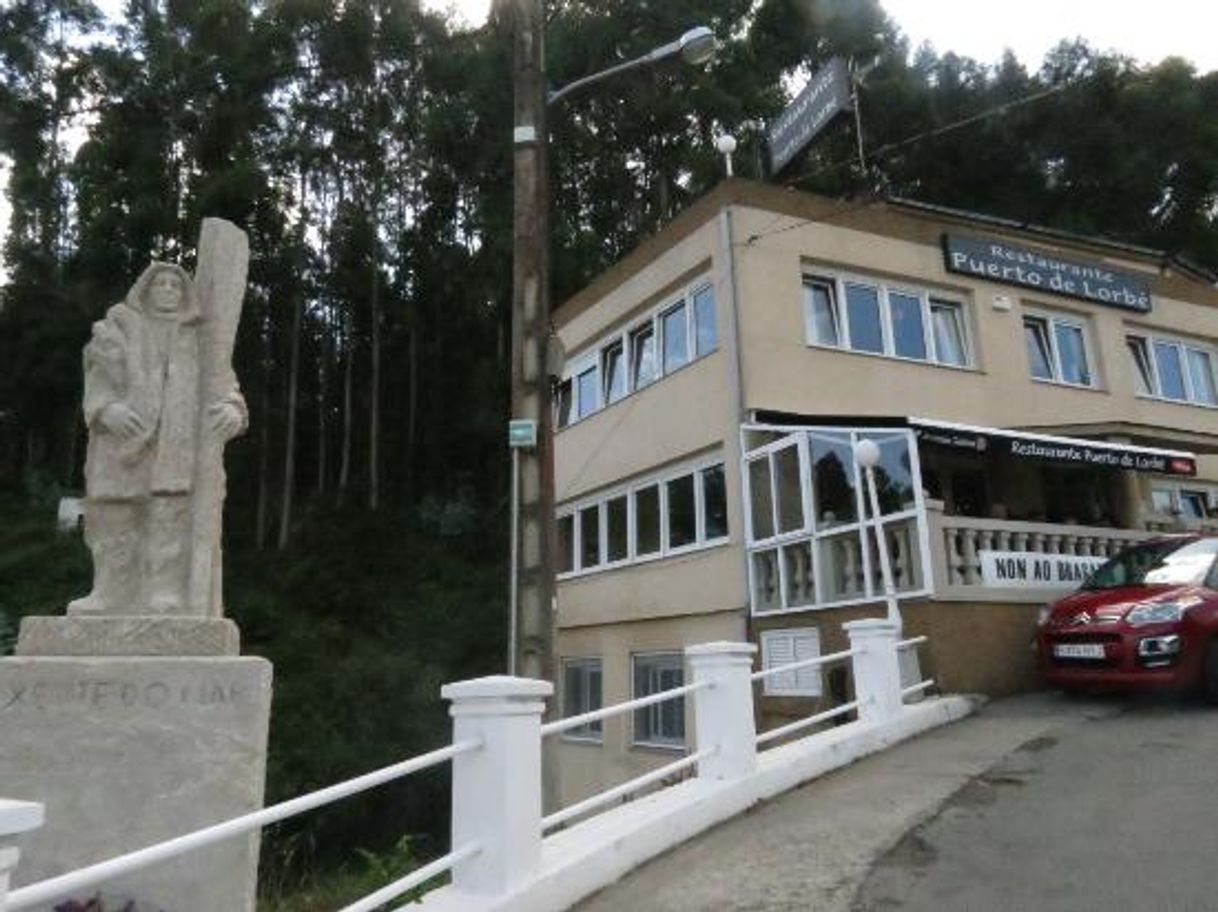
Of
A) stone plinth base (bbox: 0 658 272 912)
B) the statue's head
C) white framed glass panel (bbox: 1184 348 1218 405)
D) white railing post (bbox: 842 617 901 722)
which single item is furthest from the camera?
white framed glass panel (bbox: 1184 348 1218 405)

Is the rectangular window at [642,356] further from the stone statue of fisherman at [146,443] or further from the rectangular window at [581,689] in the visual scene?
the stone statue of fisherman at [146,443]

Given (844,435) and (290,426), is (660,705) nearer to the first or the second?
(844,435)

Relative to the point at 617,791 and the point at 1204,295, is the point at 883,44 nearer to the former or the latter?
the point at 1204,295

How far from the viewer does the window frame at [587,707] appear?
19297 mm

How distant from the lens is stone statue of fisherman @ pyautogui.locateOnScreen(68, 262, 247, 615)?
597 centimetres

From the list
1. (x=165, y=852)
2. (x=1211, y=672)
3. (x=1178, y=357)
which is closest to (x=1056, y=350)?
(x=1178, y=357)

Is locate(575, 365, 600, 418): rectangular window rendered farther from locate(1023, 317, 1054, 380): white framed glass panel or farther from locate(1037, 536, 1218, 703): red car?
locate(1037, 536, 1218, 703): red car

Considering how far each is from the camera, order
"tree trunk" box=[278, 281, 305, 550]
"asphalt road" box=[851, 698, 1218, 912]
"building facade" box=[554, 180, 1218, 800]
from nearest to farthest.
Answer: "asphalt road" box=[851, 698, 1218, 912], "building facade" box=[554, 180, 1218, 800], "tree trunk" box=[278, 281, 305, 550]

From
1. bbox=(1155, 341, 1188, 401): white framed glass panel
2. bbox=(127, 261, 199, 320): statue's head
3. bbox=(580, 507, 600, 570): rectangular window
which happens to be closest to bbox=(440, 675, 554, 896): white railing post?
bbox=(127, 261, 199, 320): statue's head

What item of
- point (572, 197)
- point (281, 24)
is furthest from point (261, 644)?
point (281, 24)

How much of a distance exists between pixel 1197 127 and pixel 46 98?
3451 cm

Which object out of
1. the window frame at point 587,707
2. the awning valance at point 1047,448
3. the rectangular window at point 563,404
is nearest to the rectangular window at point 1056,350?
the awning valance at point 1047,448

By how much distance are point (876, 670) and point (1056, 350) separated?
38.8ft

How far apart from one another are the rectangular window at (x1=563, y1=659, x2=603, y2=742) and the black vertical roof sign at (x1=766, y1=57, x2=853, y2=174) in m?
9.23
